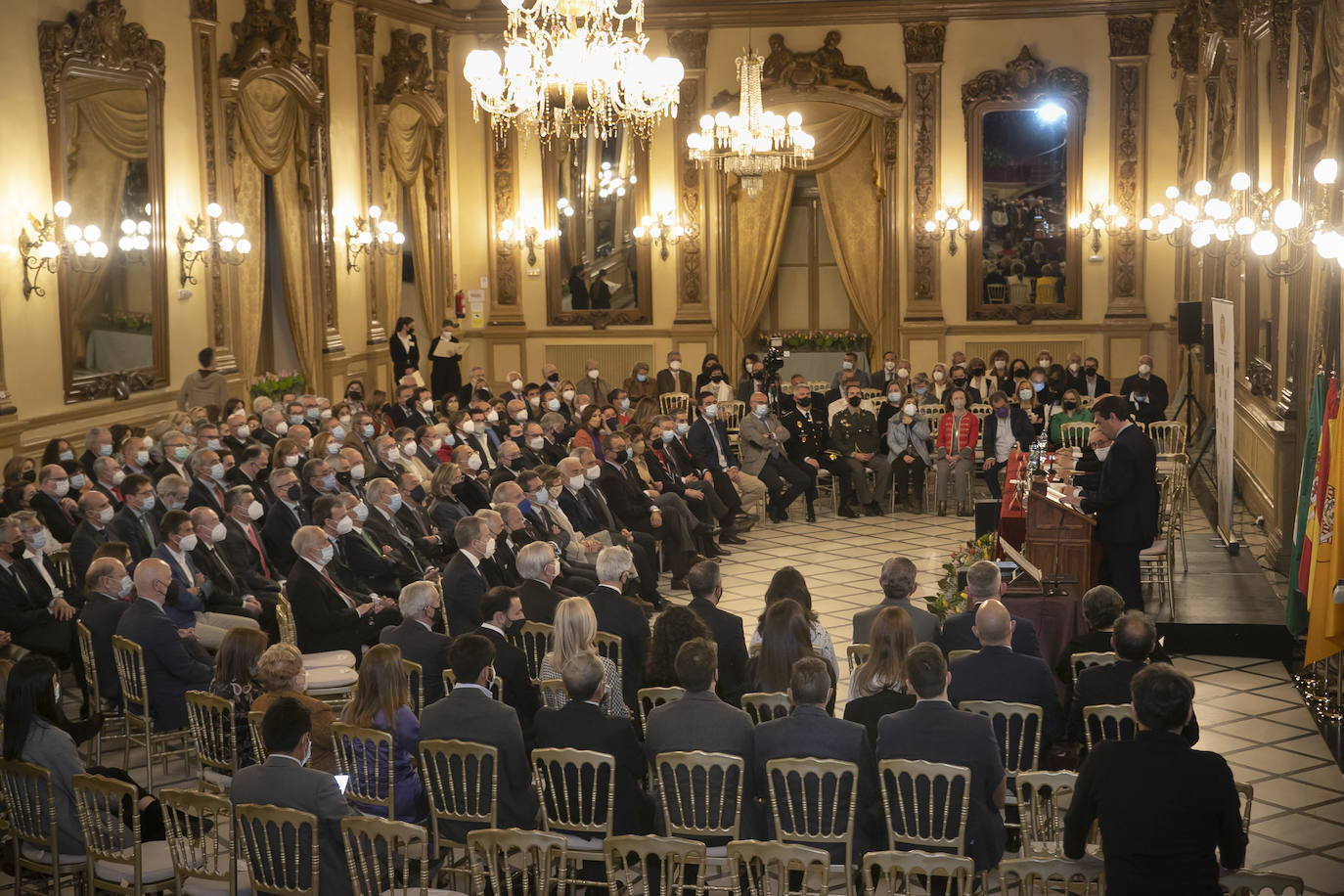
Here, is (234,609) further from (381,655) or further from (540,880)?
(540,880)

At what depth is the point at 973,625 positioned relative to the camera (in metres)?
6.62

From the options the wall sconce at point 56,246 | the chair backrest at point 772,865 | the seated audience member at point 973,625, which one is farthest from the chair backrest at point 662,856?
the wall sconce at point 56,246

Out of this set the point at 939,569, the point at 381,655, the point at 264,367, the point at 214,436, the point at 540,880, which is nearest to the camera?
the point at 540,880

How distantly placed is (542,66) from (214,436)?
378 cm

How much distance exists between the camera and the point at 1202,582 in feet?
33.0

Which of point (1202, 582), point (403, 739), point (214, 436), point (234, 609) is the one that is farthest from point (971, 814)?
point (214, 436)

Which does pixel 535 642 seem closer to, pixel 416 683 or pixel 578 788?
pixel 416 683

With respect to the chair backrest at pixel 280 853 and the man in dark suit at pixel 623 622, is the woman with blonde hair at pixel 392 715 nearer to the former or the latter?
the chair backrest at pixel 280 853

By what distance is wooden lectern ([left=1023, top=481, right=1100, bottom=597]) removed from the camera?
8.89m

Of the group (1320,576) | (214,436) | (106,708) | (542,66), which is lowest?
(106,708)

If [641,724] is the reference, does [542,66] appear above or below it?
above

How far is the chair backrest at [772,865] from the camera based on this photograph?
167 inches

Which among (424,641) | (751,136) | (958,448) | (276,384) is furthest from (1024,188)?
(424,641)

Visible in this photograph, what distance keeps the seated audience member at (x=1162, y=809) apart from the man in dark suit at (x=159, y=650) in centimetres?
436
